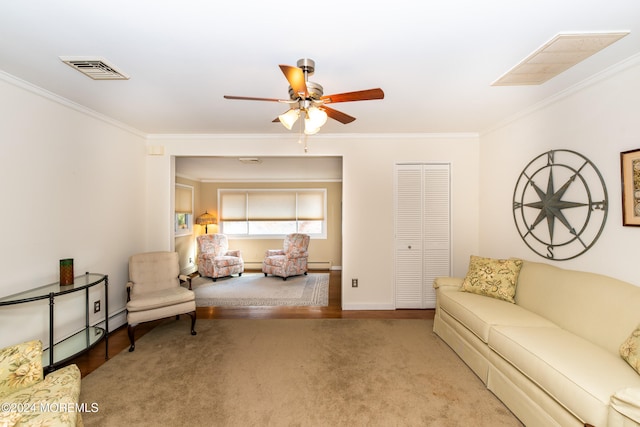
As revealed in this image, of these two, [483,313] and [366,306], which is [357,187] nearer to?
[366,306]

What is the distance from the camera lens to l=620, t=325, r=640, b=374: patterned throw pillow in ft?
5.24

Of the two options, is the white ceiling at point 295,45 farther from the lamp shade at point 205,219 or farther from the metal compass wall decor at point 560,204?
the lamp shade at point 205,219

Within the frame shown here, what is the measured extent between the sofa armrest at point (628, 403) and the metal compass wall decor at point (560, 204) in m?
1.46

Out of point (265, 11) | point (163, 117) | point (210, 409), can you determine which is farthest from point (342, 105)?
point (210, 409)

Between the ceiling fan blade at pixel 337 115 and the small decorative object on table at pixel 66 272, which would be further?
the small decorative object on table at pixel 66 272

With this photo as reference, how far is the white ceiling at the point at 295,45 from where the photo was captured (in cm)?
152

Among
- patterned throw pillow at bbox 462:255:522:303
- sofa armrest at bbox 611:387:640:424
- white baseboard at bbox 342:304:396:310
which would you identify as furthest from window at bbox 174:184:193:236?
sofa armrest at bbox 611:387:640:424

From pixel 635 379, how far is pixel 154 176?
514 cm

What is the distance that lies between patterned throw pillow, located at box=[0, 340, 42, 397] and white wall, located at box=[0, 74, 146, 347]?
1.04 metres

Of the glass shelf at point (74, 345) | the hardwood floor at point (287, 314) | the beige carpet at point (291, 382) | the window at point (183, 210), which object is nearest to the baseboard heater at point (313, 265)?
the window at point (183, 210)

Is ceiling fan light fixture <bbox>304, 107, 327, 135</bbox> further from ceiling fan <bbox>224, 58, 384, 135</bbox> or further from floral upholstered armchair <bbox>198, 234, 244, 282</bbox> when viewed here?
floral upholstered armchair <bbox>198, 234, 244, 282</bbox>

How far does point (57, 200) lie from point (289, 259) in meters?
4.07

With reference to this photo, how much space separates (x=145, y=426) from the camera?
1.89 meters

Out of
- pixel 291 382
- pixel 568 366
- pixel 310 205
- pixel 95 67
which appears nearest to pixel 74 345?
pixel 291 382
